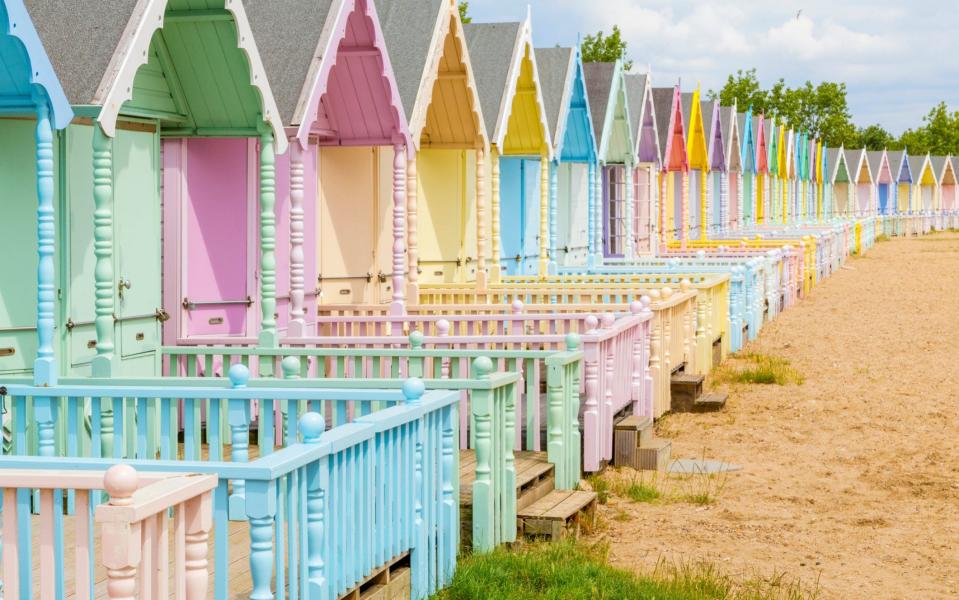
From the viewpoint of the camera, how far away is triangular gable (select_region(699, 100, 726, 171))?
36.0 metres

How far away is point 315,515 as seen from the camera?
5.52 meters

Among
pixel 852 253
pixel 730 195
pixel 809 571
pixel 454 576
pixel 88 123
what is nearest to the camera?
pixel 454 576

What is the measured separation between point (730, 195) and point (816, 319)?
737 inches

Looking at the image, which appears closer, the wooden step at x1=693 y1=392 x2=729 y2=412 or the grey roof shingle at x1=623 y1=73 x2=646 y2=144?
the wooden step at x1=693 y1=392 x2=729 y2=412

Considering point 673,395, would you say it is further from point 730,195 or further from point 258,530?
point 730,195

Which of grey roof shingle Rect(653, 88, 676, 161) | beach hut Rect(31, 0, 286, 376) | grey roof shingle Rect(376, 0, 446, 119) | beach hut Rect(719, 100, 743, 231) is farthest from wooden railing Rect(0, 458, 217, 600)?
beach hut Rect(719, 100, 743, 231)

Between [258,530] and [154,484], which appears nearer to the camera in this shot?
[154,484]

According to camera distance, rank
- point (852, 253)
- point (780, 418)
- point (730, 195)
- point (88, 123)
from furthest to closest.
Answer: point (852, 253)
point (730, 195)
point (780, 418)
point (88, 123)

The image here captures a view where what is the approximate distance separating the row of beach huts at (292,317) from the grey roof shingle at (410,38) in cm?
3

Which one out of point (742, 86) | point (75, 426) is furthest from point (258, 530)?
point (742, 86)

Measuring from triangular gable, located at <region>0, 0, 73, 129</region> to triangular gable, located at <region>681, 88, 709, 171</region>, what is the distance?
2569cm

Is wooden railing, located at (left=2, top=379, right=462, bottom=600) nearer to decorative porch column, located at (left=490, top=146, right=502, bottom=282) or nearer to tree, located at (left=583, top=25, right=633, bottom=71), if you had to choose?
decorative porch column, located at (left=490, top=146, right=502, bottom=282)

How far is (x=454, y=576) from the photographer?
23.7 ft

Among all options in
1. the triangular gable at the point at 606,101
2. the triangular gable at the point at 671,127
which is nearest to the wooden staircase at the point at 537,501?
the triangular gable at the point at 606,101
